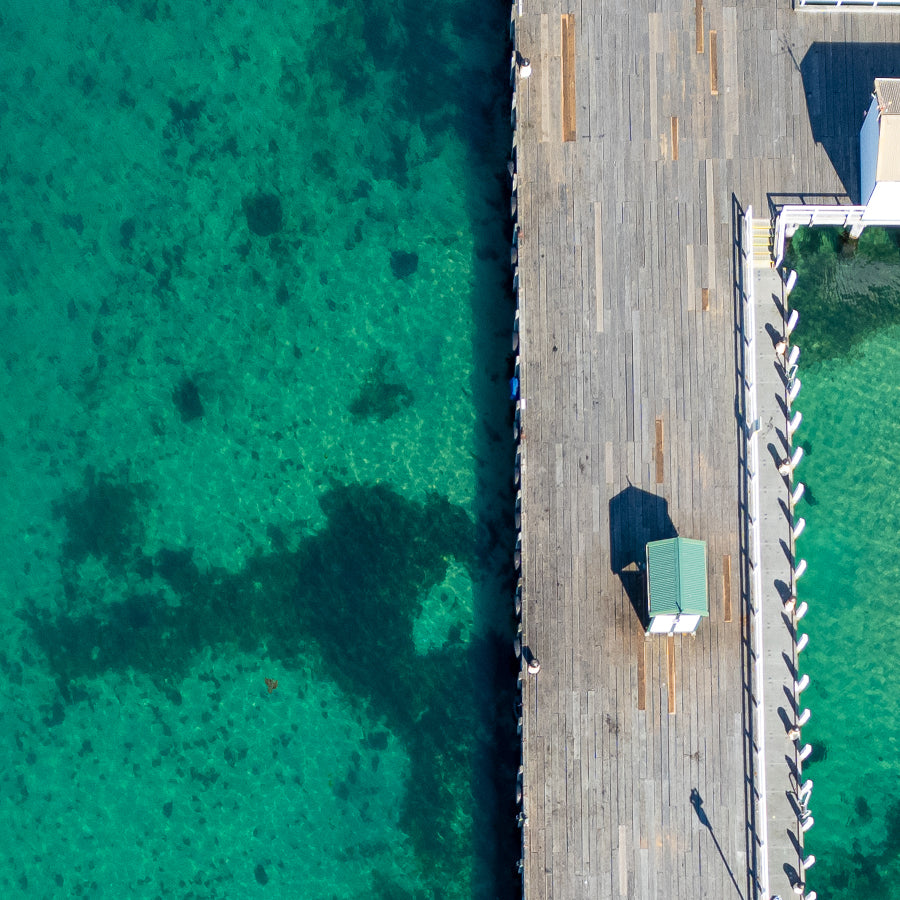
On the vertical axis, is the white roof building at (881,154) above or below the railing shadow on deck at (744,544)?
above

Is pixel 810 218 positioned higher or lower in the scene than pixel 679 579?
higher

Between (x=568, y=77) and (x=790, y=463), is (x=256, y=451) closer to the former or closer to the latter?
(x=568, y=77)

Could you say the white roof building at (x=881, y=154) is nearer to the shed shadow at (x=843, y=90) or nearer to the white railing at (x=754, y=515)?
the shed shadow at (x=843, y=90)

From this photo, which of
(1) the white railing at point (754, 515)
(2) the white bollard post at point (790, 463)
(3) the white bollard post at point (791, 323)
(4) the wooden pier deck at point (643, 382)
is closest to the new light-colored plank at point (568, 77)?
(4) the wooden pier deck at point (643, 382)

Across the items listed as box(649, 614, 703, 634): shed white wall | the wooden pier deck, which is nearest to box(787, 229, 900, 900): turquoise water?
the wooden pier deck

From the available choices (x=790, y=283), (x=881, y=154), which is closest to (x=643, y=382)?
(x=790, y=283)
